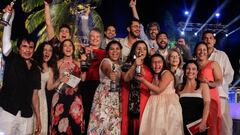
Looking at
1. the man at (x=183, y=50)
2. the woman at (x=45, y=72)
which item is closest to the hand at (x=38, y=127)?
the woman at (x=45, y=72)

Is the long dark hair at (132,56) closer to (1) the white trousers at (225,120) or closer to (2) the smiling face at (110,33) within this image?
(2) the smiling face at (110,33)

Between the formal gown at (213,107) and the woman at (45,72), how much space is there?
2.11 meters

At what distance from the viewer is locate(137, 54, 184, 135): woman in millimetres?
4840

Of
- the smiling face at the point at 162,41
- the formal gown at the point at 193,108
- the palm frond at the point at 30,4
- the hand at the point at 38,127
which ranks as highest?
the palm frond at the point at 30,4

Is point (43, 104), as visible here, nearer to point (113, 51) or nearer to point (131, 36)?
point (113, 51)

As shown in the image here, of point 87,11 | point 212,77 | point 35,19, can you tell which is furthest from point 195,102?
point 35,19

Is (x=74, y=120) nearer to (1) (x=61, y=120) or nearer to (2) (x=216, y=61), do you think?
(1) (x=61, y=120)

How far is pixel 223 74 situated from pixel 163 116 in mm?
1554

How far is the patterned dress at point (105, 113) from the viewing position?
4859mm

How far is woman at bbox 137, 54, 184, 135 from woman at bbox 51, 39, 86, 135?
2.88 feet

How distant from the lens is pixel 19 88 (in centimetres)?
473

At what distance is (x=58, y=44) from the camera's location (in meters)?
5.45

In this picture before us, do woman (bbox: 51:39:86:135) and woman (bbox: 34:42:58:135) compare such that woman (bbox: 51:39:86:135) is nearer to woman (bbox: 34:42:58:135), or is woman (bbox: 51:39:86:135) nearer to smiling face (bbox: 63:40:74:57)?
smiling face (bbox: 63:40:74:57)

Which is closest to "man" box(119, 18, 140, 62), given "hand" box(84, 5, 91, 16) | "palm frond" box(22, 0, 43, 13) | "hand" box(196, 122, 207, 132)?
"hand" box(84, 5, 91, 16)
